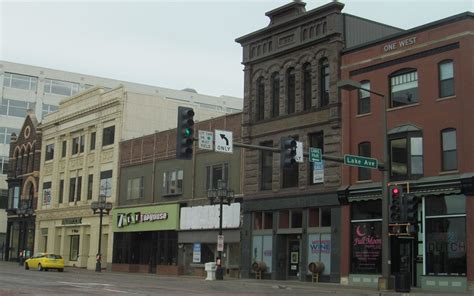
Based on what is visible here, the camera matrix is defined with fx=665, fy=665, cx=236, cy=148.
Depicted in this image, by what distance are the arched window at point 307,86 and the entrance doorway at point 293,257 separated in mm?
7567

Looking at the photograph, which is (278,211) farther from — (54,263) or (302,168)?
(54,263)

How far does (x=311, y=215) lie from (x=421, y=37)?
35.9ft

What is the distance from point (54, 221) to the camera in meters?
64.0

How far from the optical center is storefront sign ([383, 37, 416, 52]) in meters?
31.6

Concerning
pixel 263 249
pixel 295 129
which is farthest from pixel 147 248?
pixel 295 129

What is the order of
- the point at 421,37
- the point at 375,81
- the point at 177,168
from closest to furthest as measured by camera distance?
1. the point at 421,37
2. the point at 375,81
3. the point at 177,168

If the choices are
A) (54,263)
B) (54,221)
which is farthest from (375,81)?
(54,221)

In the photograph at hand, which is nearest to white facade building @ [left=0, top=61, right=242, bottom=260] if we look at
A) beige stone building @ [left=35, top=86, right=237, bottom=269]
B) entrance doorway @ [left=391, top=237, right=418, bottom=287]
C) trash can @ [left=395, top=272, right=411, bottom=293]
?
beige stone building @ [left=35, top=86, right=237, bottom=269]

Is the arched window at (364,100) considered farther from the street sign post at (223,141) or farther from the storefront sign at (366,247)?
the street sign post at (223,141)

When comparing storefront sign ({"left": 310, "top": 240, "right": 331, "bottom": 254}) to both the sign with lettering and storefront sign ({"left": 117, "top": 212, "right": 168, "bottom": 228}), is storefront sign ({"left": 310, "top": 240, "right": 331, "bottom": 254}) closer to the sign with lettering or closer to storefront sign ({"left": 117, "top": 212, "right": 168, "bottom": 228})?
the sign with lettering

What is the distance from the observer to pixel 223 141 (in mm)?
23891

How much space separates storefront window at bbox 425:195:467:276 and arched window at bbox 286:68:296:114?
11.1 meters

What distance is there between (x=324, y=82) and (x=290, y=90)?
286 cm

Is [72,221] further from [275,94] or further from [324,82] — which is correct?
[324,82]
